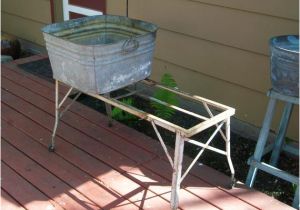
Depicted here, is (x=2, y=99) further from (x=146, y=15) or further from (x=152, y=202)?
(x=152, y=202)

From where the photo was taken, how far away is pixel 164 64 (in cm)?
361

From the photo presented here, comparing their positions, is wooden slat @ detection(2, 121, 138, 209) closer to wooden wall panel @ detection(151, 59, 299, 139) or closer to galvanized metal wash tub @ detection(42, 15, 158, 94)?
galvanized metal wash tub @ detection(42, 15, 158, 94)

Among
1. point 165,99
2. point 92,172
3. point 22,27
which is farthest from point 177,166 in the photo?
point 22,27

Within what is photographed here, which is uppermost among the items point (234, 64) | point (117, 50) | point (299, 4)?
point (299, 4)

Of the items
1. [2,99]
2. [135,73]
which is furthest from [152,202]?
[2,99]

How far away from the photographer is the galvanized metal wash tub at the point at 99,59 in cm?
221

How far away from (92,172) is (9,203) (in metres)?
0.55

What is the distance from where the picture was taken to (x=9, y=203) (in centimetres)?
240

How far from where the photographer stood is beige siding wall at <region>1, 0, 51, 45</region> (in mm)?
4875

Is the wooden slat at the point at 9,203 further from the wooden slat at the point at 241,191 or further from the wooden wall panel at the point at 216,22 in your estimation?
the wooden wall panel at the point at 216,22

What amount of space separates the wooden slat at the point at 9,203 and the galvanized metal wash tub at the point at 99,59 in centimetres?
77

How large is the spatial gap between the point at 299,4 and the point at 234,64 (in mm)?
678

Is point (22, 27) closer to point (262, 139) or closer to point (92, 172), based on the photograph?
point (92, 172)

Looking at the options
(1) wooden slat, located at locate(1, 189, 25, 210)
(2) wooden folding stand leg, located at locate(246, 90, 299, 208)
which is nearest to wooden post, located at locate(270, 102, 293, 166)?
(2) wooden folding stand leg, located at locate(246, 90, 299, 208)
